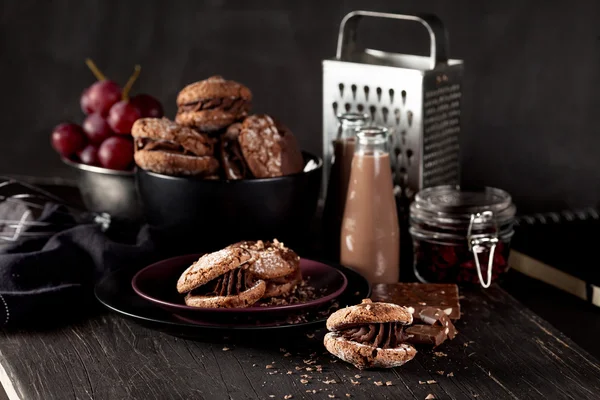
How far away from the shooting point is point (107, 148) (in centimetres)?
176

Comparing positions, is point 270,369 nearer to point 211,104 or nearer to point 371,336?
point 371,336

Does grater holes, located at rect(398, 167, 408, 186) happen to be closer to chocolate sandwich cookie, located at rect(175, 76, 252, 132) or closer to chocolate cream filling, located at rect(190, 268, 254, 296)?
chocolate sandwich cookie, located at rect(175, 76, 252, 132)

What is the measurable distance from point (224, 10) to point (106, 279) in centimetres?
126

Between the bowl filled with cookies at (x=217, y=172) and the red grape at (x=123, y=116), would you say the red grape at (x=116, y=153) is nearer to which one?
the red grape at (x=123, y=116)

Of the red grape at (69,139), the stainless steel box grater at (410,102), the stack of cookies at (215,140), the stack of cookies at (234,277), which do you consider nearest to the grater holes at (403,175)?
the stainless steel box grater at (410,102)

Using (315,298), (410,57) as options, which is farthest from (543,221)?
(315,298)

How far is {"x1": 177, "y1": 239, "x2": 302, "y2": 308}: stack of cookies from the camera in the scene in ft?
4.10

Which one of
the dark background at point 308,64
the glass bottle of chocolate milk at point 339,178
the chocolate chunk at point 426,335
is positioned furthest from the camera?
the dark background at point 308,64

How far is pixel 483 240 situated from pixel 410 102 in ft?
1.01

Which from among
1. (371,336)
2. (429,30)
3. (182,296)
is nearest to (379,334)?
(371,336)

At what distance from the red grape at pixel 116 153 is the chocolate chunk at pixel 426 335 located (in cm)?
76

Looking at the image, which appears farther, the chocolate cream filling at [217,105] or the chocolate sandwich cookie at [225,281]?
the chocolate cream filling at [217,105]

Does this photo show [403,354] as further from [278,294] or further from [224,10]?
[224,10]

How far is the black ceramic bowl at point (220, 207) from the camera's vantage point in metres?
1.49
